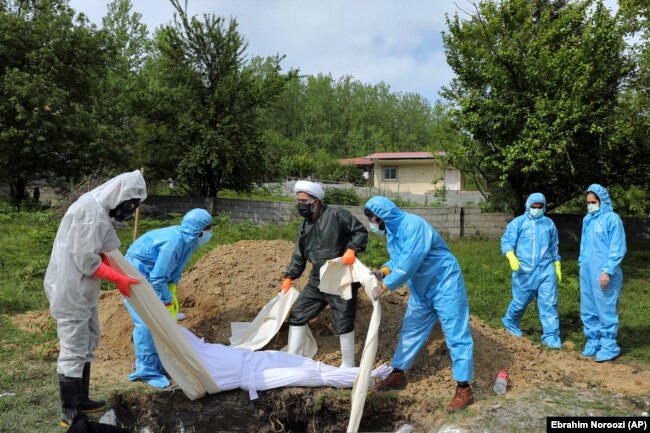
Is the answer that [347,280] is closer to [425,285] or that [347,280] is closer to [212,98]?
[425,285]

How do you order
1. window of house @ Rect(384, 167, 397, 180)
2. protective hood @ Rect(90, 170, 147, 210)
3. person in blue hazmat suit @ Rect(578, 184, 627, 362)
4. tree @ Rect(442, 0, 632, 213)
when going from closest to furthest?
protective hood @ Rect(90, 170, 147, 210)
person in blue hazmat suit @ Rect(578, 184, 627, 362)
tree @ Rect(442, 0, 632, 213)
window of house @ Rect(384, 167, 397, 180)

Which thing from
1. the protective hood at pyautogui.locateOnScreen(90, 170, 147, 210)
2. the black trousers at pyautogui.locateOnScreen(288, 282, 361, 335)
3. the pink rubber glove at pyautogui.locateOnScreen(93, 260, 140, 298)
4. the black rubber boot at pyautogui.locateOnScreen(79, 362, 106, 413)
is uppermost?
the protective hood at pyautogui.locateOnScreen(90, 170, 147, 210)

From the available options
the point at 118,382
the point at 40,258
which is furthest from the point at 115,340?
the point at 40,258

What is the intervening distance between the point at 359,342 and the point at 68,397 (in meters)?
A: 2.70

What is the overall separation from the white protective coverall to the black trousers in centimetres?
184

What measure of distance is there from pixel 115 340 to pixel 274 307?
1.83 metres

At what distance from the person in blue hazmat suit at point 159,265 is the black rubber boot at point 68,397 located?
872 millimetres

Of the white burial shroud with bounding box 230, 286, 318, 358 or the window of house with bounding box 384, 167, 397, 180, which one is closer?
the white burial shroud with bounding box 230, 286, 318, 358

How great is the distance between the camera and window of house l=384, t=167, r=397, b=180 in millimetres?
33031

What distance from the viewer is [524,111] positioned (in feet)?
33.5

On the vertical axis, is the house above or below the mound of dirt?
above

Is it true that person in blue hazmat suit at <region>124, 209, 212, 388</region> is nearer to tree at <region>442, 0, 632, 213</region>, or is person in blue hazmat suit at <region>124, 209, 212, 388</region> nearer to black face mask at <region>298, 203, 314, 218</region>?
black face mask at <region>298, 203, 314, 218</region>

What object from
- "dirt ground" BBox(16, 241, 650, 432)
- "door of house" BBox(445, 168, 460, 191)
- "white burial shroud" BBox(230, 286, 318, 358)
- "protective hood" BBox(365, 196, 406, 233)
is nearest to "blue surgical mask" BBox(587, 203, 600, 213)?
"dirt ground" BBox(16, 241, 650, 432)

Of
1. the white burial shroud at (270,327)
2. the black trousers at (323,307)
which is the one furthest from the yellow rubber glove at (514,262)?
the white burial shroud at (270,327)
